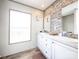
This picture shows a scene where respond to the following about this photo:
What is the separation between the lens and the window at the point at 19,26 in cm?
260

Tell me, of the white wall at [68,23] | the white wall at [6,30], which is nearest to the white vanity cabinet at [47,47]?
the white wall at [68,23]

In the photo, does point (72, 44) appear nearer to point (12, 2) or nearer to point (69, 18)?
point (69, 18)

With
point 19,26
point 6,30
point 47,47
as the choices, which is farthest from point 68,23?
point 6,30

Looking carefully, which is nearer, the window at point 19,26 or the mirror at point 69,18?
the mirror at point 69,18

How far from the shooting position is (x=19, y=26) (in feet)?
9.35

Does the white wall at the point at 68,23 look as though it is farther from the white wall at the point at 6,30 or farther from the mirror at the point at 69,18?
the white wall at the point at 6,30

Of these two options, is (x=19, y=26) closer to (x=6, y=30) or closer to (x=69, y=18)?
(x=6, y=30)

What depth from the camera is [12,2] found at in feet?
8.41

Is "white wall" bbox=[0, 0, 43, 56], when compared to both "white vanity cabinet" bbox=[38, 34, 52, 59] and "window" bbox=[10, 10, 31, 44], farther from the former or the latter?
"white vanity cabinet" bbox=[38, 34, 52, 59]

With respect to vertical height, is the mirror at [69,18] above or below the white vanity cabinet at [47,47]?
above

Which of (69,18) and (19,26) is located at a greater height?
(69,18)

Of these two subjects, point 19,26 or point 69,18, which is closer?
point 69,18

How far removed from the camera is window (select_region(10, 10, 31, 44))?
8.54 feet

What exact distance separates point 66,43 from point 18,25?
2.26 metres
